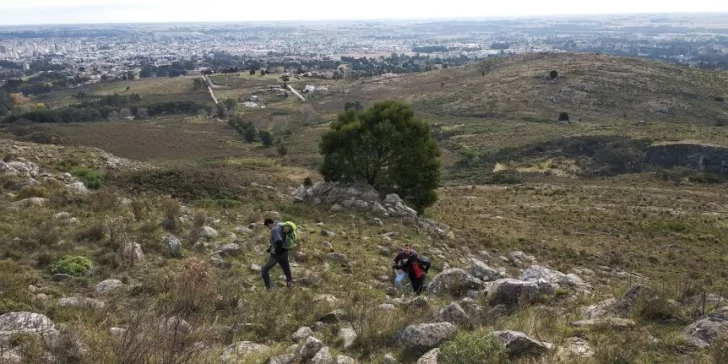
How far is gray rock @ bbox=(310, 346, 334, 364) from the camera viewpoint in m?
6.19

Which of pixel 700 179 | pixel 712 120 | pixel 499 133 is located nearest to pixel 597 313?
pixel 700 179

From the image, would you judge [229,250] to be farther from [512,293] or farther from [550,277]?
[550,277]

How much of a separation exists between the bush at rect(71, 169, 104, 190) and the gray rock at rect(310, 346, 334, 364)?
15175 mm

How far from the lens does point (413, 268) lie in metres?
11.6

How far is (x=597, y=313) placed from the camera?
8.30 metres

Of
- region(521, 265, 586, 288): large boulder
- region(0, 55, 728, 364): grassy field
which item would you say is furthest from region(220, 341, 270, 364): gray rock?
region(521, 265, 586, 288): large boulder

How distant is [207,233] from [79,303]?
5.50 metres

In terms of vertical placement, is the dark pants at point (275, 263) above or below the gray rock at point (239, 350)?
below

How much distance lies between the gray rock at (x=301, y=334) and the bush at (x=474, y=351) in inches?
89.9

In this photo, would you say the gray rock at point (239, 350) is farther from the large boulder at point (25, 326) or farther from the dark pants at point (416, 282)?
the dark pants at point (416, 282)

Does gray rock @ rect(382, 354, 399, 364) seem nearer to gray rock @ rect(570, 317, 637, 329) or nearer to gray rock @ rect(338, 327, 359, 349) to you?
gray rock @ rect(338, 327, 359, 349)

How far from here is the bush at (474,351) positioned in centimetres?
562

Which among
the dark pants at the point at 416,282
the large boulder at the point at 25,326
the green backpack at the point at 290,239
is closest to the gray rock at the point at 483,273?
the dark pants at the point at 416,282

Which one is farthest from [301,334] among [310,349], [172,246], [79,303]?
[172,246]
